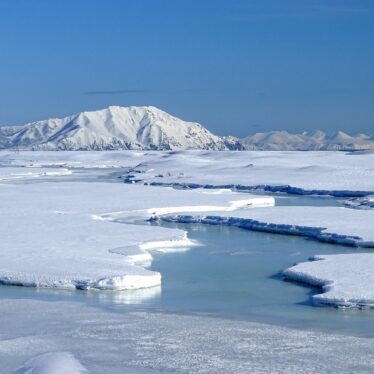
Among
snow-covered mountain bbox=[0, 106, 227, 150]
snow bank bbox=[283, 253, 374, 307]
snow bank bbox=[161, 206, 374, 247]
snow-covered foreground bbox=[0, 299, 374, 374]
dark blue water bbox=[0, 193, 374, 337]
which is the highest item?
snow-covered mountain bbox=[0, 106, 227, 150]

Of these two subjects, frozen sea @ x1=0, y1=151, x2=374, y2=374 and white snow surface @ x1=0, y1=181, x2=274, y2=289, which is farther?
white snow surface @ x1=0, y1=181, x2=274, y2=289

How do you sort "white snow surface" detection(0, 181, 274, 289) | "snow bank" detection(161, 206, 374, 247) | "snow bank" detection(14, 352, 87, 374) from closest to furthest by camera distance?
"snow bank" detection(14, 352, 87, 374) < "white snow surface" detection(0, 181, 274, 289) < "snow bank" detection(161, 206, 374, 247)

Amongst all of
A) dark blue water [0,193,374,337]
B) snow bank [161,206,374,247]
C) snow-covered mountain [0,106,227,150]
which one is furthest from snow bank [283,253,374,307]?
snow-covered mountain [0,106,227,150]

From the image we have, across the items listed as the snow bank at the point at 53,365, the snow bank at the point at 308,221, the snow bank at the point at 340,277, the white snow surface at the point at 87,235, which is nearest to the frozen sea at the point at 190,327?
the snow bank at the point at 53,365

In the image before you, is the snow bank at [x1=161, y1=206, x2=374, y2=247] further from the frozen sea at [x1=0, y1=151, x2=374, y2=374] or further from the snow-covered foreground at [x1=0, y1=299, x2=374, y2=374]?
the snow-covered foreground at [x1=0, y1=299, x2=374, y2=374]

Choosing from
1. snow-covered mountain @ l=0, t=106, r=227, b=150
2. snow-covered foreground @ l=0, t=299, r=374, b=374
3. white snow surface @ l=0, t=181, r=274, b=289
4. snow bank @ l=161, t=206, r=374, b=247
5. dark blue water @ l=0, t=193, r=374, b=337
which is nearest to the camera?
snow-covered foreground @ l=0, t=299, r=374, b=374

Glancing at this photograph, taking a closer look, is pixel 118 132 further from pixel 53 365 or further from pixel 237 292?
pixel 53 365

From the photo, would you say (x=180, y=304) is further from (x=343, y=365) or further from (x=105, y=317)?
(x=343, y=365)

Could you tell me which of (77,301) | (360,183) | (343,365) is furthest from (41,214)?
(360,183)
